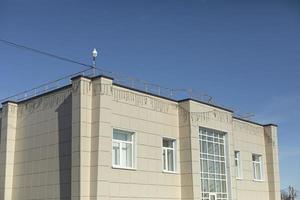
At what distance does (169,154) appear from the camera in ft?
80.1

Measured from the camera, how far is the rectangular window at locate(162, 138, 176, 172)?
24095 millimetres

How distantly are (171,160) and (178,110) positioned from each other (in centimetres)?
269

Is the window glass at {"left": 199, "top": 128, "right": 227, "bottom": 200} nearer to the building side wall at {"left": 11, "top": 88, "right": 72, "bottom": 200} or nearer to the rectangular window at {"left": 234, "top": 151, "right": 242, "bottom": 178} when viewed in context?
the rectangular window at {"left": 234, "top": 151, "right": 242, "bottom": 178}

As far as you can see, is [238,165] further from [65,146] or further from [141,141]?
[65,146]

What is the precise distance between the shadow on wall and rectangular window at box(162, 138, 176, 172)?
5.34 meters

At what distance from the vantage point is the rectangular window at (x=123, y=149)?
21.4m

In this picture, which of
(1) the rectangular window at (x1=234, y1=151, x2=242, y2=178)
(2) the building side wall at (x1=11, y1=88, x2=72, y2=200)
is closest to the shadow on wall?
(2) the building side wall at (x1=11, y1=88, x2=72, y2=200)

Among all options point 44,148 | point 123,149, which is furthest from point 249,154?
point 44,148

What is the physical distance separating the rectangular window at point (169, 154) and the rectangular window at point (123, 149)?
2.48 meters

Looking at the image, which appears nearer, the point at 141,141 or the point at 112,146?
the point at 112,146

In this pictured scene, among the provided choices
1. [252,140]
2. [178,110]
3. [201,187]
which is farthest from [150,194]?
[252,140]

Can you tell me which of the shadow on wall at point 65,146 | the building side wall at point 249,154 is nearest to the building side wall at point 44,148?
the shadow on wall at point 65,146

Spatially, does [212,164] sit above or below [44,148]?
below

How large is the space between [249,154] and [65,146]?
14.4 metres
